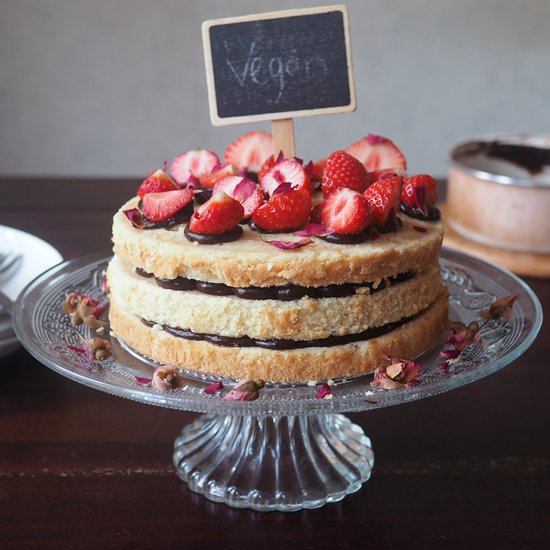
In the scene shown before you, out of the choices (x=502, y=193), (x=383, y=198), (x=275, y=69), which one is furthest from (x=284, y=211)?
(x=502, y=193)

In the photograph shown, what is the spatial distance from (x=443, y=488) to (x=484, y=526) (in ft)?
0.36

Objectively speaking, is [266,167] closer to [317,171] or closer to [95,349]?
[317,171]

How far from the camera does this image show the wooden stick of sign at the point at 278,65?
1.42m

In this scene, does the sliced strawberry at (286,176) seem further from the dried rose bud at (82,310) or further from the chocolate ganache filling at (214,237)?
the dried rose bud at (82,310)

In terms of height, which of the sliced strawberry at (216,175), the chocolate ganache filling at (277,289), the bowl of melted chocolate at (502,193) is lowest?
the bowl of melted chocolate at (502,193)

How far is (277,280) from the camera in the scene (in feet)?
4.12

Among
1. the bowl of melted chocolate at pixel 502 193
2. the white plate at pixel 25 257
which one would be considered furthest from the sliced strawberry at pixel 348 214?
the bowl of melted chocolate at pixel 502 193

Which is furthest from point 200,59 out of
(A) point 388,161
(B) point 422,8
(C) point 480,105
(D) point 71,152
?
(A) point 388,161

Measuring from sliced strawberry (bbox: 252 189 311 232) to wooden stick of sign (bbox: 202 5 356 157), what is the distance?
192mm

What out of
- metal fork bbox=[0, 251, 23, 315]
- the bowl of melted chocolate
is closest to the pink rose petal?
metal fork bbox=[0, 251, 23, 315]

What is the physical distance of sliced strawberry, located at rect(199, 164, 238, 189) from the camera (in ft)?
5.01

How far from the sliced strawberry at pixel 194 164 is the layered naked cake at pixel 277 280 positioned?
17cm

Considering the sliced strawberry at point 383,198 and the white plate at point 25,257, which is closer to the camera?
the sliced strawberry at point 383,198

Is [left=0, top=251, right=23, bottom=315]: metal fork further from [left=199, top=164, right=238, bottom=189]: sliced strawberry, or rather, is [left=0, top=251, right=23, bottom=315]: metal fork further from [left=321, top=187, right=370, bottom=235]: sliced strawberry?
[left=321, top=187, right=370, bottom=235]: sliced strawberry
